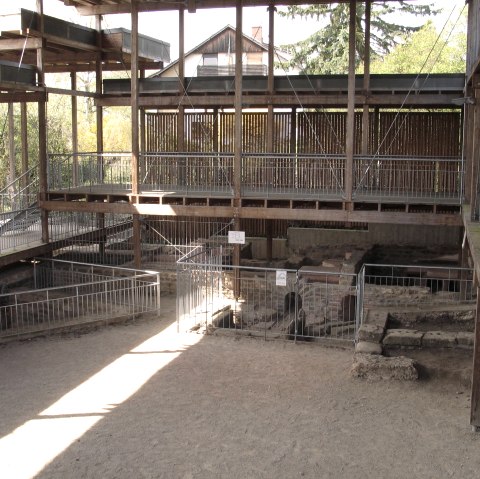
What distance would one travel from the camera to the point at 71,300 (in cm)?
1709

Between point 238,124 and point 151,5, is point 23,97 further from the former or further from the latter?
point 238,124

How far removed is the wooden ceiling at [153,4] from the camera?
59.2 ft

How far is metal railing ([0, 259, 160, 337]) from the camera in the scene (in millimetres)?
15095

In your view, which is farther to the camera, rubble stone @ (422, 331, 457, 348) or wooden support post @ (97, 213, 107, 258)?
wooden support post @ (97, 213, 107, 258)

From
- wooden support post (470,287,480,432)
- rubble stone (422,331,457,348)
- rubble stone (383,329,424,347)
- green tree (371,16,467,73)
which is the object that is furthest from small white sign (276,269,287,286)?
green tree (371,16,467,73)

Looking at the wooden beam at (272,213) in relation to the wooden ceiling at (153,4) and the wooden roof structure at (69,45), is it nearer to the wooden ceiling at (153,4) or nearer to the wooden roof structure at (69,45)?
the wooden roof structure at (69,45)

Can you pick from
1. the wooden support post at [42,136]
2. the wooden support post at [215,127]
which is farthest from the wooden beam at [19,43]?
the wooden support post at [215,127]

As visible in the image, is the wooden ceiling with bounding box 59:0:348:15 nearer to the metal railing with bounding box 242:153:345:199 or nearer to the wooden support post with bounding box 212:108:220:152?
the metal railing with bounding box 242:153:345:199

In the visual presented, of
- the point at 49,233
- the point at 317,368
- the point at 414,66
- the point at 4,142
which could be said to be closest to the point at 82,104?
the point at 4,142

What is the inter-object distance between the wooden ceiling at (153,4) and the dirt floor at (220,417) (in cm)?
969

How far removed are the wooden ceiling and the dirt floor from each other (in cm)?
969

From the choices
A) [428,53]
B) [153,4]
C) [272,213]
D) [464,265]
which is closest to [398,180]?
[464,265]

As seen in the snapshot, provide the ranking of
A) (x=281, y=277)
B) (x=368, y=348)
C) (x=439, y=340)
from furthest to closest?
(x=281, y=277)
(x=439, y=340)
(x=368, y=348)

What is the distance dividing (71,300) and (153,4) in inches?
344
